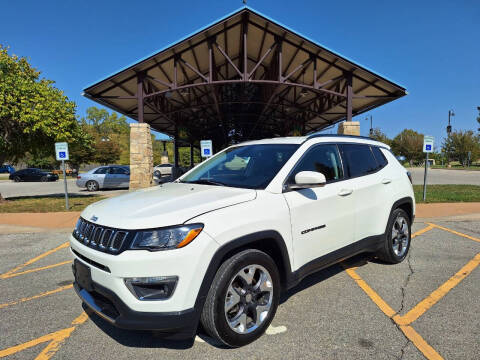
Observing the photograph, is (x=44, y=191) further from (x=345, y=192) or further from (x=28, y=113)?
(x=345, y=192)

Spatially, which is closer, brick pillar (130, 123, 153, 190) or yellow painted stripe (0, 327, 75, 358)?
yellow painted stripe (0, 327, 75, 358)

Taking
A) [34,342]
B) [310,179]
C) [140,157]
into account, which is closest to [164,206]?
[310,179]

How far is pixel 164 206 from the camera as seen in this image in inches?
92.1

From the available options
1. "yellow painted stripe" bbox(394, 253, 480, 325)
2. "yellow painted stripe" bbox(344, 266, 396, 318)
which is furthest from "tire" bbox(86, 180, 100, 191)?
"yellow painted stripe" bbox(394, 253, 480, 325)

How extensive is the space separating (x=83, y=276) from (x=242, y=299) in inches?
51.2

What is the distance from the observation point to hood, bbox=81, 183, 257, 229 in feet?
7.00

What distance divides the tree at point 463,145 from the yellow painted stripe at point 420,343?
211 ft

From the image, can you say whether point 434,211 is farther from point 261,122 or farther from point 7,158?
point 261,122

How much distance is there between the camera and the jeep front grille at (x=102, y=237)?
6.98 feet

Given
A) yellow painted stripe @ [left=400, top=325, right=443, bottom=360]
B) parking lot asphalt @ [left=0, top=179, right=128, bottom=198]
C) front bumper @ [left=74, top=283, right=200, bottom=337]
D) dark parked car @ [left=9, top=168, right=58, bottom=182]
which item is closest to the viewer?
front bumper @ [left=74, top=283, right=200, bottom=337]

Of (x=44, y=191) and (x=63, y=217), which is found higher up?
(x=63, y=217)

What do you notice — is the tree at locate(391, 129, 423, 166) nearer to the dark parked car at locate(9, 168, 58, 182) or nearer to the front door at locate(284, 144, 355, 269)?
the dark parked car at locate(9, 168, 58, 182)

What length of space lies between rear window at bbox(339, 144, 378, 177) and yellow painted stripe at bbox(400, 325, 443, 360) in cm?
164

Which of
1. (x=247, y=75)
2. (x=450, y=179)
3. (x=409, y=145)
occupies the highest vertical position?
(x=247, y=75)
